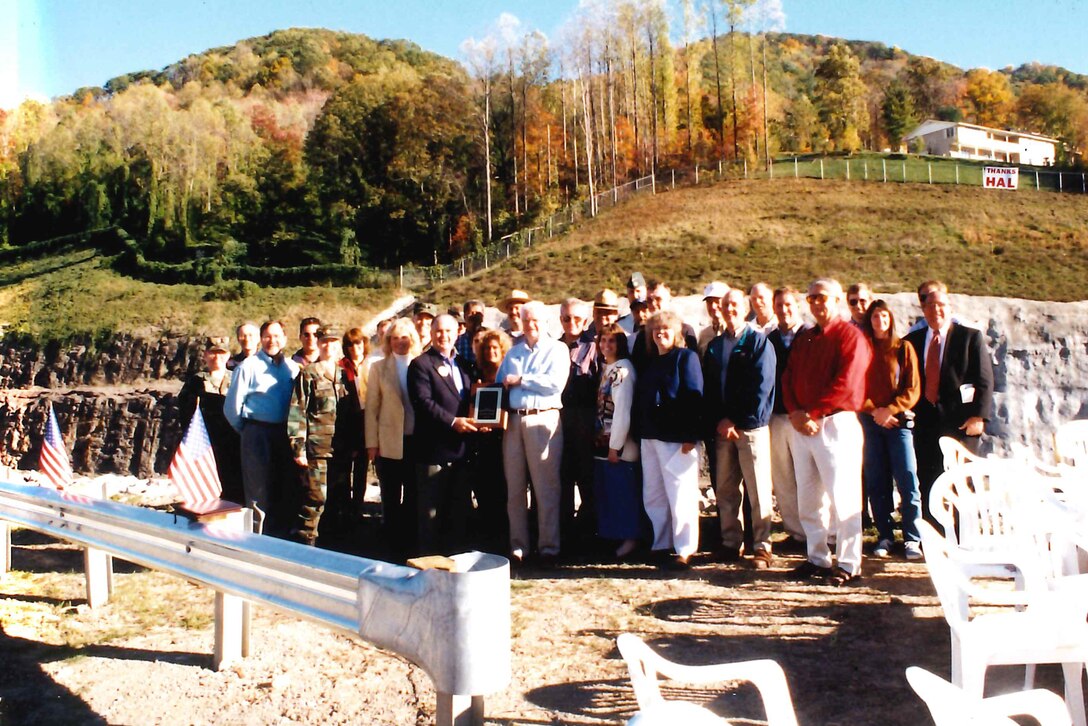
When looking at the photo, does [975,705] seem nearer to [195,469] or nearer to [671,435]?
[195,469]

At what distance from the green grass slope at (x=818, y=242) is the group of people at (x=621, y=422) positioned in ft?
77.6

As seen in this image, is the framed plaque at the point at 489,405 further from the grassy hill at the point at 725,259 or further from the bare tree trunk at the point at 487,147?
the bare tree trunk at the point at 487,147

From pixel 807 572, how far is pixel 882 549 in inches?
29.9

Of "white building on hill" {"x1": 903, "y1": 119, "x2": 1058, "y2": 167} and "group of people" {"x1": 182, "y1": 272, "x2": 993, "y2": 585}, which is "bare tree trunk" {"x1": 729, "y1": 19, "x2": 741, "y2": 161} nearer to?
"white building on hill" {"x1": 903, "y1": 119, "x2": 1058, "y2": 167}

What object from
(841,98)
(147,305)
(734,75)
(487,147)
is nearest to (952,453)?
(147,305)

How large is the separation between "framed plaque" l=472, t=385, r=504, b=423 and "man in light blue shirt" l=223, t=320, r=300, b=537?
1.41 meters

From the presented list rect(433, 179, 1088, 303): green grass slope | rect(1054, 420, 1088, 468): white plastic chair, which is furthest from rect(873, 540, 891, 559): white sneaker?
rect(433, 179, 1088, 303): green grass slope

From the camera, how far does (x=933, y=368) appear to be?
239 inches

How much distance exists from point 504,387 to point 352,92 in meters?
54.1

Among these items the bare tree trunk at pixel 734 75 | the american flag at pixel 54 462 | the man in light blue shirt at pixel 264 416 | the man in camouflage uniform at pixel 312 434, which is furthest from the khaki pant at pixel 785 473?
the bare tree trunk at pixel 734 75

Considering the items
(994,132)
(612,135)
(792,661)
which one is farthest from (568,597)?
(994,132)

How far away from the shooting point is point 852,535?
5.25 m

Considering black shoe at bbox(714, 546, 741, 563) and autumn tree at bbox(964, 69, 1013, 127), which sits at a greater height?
autumn tree at bbox(964, 69, 1013, 127)

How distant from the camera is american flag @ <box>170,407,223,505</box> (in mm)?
3818
